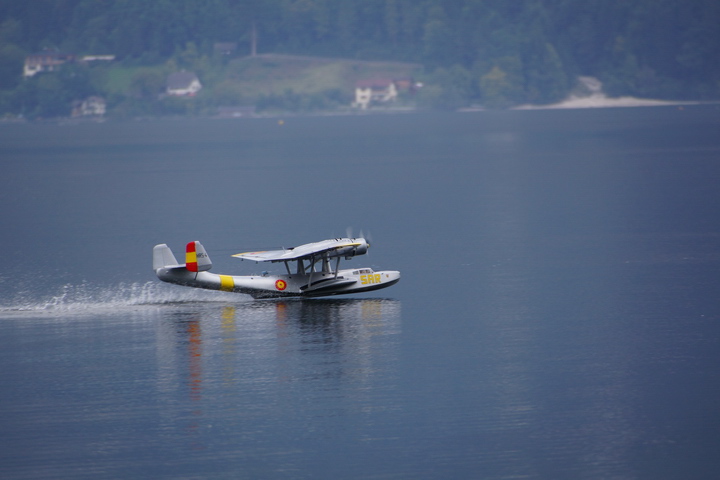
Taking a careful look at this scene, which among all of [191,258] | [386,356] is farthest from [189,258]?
[386,356]

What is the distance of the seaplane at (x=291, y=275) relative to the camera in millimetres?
72062

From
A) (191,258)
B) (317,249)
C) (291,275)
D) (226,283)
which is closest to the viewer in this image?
(191,258)

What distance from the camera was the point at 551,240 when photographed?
332ft

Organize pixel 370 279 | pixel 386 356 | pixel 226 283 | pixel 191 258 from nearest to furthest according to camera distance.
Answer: pixel 386 356, pixel 191 258, pixel 226 283, pixel 370 279

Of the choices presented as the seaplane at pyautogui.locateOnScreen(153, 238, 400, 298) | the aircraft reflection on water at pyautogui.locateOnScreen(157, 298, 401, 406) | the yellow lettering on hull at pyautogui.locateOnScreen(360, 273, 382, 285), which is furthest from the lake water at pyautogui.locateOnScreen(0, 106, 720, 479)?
the yellow lettering on hull at pyautogui.locateOnScreen(360, 273, 382, 285)

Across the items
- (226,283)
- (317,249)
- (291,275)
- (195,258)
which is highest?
(317,249)

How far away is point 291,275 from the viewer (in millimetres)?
75312

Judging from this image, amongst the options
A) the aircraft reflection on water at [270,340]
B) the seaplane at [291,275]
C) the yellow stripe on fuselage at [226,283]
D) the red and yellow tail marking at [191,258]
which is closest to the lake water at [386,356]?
the aircraft reflection on water at [270,340]

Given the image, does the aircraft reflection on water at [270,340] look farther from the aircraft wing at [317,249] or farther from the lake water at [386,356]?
the aircraft wing at [317,249]

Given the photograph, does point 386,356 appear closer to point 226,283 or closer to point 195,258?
point 226,283

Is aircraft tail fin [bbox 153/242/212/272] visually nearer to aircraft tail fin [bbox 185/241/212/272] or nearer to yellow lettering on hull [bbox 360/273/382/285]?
aircraft tail fin [bbox 185/241/212/272]

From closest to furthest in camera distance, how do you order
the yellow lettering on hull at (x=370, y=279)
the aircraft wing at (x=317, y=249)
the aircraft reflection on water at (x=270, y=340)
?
the aircraft reflection on water at (x=270, y=340)
the aircraft wing at (x=317, y=249)
the yellow lettering on hull at (x=370, y=279)

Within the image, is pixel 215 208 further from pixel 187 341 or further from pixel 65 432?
pixel 65 432

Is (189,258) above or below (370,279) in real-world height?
above
